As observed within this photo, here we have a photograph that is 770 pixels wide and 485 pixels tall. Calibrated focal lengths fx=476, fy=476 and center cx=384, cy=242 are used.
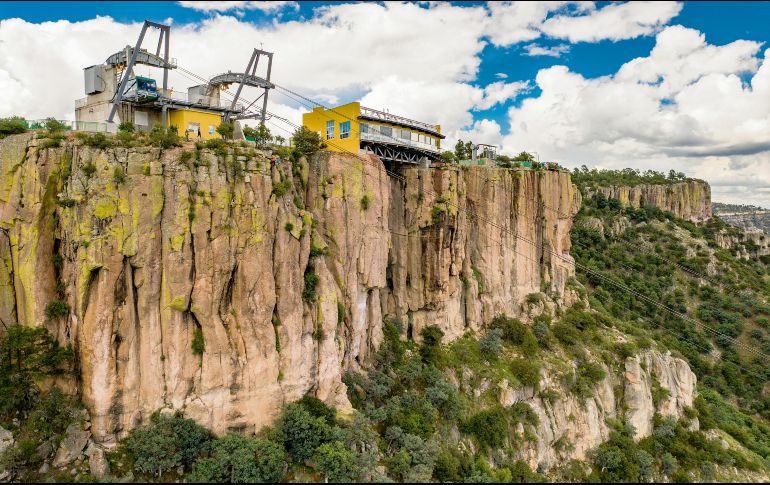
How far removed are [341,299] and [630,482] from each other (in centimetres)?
3325

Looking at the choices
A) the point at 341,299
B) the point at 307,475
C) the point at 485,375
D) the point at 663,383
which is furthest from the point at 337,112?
the point at 663,383

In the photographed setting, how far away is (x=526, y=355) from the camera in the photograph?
178 ft

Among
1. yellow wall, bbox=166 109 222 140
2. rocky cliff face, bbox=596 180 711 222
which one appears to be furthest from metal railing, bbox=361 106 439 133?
rocky cliff face, bbox=596 180 711 222

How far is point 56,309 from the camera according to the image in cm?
2939

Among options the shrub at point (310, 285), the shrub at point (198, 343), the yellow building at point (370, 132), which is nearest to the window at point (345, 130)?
the yellow building at point (370, 132)

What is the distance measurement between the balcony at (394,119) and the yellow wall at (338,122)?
1.09 metres

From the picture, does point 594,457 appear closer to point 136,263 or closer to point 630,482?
point 630,482

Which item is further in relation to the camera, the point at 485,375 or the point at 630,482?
the point at 485,375

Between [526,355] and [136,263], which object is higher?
[136,263]

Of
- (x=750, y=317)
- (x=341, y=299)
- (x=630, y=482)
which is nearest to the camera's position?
(x=341, y=299)

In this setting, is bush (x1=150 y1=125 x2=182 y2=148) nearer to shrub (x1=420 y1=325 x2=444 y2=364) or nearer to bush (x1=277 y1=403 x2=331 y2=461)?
bush (x1=277 y1=403 x2=331 y2=461)

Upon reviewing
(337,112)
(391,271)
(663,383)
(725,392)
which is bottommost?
(725,392)

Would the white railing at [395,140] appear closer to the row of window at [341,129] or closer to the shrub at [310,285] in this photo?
the row of window at [341,129]

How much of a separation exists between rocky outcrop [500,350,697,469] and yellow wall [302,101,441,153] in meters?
29.6
